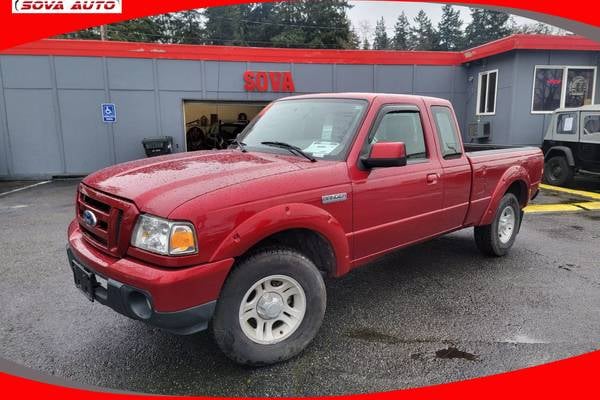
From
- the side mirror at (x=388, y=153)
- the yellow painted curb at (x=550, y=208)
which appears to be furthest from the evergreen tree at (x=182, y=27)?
the side mirror at (x=388, y=153)

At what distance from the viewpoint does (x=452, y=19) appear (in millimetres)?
63844

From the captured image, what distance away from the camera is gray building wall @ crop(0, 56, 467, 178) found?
1341cm

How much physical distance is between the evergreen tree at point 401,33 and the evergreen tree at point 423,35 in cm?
84

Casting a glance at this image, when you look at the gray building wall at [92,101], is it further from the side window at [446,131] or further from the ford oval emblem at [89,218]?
the ford oval emblem at [89,218]

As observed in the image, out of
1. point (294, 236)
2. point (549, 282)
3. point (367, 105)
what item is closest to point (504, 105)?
point (549, 282)

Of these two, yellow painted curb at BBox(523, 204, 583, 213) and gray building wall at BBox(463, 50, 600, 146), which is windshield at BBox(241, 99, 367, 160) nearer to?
yellow painted curb at BBox(523, 204, 583, 213)

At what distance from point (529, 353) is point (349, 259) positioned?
153cm

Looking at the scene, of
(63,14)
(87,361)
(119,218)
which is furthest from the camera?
(63,14)

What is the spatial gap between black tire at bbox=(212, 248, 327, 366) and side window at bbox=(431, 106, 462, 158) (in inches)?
86.9

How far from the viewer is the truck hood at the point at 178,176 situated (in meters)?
2.62

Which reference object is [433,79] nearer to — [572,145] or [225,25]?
[572,145]

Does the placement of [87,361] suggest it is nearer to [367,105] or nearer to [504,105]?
[367,105]

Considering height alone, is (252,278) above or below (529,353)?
above

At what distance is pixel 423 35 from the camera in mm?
69062
